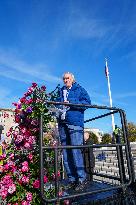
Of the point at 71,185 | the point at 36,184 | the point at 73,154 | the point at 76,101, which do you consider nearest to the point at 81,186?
the point at 71,185

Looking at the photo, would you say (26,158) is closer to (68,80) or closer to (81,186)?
(81,186)

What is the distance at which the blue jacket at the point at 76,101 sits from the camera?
3.86 meters

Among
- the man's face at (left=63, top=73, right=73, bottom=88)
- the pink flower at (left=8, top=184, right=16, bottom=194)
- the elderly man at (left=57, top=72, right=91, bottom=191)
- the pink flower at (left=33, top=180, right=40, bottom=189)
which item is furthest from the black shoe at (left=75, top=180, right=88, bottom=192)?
the man's face at (left=63, top=73, right=73, bottom=88)

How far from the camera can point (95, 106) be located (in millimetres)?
2820

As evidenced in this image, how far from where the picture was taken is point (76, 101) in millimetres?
3895

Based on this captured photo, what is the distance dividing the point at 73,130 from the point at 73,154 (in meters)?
0.33

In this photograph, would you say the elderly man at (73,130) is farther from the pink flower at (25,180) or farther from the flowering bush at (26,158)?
the pink flower at (25,180)

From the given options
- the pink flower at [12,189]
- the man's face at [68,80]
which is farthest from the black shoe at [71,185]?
the man's face at [68,80]

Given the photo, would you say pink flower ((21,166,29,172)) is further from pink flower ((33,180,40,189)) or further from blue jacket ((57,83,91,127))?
blue jacket ((57,83,91,127))

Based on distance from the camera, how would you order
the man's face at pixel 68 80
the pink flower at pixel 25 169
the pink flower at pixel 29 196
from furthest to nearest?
1. the man's face at pixel 68 80
2. the pink flower at pixel 25 169
3. the pink flower at pixel 29 196

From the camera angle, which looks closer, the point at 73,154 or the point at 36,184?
the point at 36,184

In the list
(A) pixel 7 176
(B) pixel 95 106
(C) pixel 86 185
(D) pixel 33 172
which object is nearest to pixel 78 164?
(C) pixel 86 185

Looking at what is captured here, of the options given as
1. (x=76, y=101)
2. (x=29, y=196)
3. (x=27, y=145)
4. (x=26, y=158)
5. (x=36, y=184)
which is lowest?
(x=29, y=196)

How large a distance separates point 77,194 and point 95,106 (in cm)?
85
